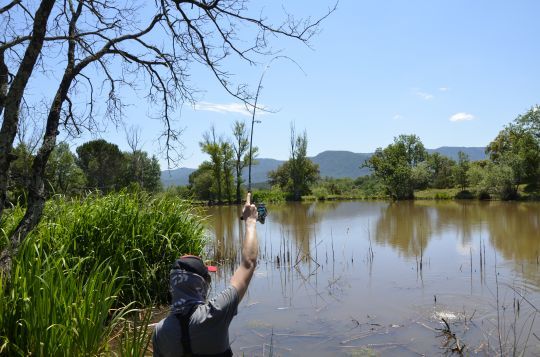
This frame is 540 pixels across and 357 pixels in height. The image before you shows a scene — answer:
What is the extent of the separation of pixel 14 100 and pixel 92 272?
5.20ft

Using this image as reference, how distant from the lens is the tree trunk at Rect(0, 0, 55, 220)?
3.46 m

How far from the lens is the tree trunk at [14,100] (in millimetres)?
3455

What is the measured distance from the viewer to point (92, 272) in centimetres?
406

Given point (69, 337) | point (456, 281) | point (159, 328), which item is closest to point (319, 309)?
point (456, 281)

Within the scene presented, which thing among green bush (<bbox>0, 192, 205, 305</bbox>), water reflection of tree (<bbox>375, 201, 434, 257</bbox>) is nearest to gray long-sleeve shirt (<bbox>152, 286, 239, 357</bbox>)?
green bush (<bbox>0, 192, 205, 305</bbox>)

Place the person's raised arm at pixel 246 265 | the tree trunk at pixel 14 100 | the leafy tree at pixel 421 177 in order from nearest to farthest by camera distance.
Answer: the person's raised arm at pixel 246 265
the tree trunk at pixel 14 100
the leafy tree at pixel 421 177

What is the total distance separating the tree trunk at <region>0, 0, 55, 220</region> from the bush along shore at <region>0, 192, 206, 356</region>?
0.71m

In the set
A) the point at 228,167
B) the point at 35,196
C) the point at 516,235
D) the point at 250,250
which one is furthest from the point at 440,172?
the point at 250,250

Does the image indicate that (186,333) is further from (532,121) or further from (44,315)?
(532,121)

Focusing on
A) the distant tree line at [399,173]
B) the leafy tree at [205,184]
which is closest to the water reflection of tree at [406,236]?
the distant tree line at [399,173]

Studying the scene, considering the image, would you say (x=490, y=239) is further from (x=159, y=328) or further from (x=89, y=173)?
(x=89, y=173)

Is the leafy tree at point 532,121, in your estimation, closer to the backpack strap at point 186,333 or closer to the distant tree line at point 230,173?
the distant tree line at point 230,173

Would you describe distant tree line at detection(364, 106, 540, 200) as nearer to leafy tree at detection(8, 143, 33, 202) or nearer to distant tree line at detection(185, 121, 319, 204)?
distant tree line at detection(185, 121, 319, 204)

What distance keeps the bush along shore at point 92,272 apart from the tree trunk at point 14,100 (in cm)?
71
